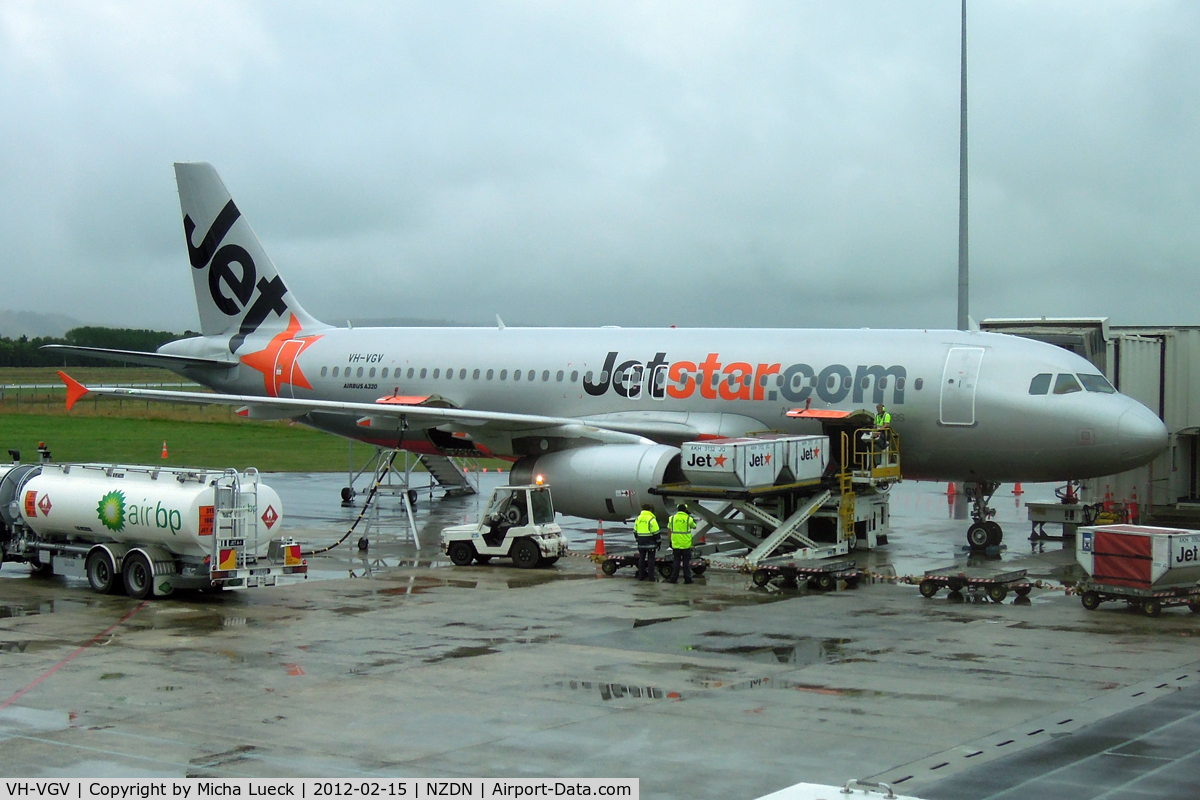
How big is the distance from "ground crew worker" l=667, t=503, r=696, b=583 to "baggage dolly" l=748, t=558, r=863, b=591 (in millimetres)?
1163

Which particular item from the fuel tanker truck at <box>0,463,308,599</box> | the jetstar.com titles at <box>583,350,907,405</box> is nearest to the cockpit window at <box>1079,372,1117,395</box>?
the jetstar.com titles at <box>583,350,907,405</box>

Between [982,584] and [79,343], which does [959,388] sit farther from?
[79,343]

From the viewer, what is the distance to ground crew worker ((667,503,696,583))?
23.2 metres

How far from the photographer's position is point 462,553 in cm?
2586

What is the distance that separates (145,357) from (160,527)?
47.9ft

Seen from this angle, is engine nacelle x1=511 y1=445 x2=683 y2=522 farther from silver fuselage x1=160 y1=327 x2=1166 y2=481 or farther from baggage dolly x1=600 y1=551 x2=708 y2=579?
silver fuselage x1=160 y1=327 x2=1166 y2=481

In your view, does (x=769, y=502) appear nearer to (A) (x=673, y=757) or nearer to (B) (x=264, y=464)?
(A) (x=673, y=757)

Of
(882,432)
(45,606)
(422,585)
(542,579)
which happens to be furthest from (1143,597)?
(45,606)

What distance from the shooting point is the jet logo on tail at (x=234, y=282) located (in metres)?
37.2

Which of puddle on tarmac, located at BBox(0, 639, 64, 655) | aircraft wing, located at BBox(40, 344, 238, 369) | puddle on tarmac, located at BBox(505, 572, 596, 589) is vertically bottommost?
puddle on tarmac, located at BBox(0, 639, 64, 655)

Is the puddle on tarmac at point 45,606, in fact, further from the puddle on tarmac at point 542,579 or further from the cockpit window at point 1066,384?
the cockpit window at point 1066,384

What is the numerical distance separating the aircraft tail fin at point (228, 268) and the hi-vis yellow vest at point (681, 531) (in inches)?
688

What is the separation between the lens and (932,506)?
38.0m

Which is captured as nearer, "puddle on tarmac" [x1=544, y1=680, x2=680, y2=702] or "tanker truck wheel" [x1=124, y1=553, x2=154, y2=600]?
"puddle on tarmac" [x1=544, y1=680, x2=680, y2=702]
